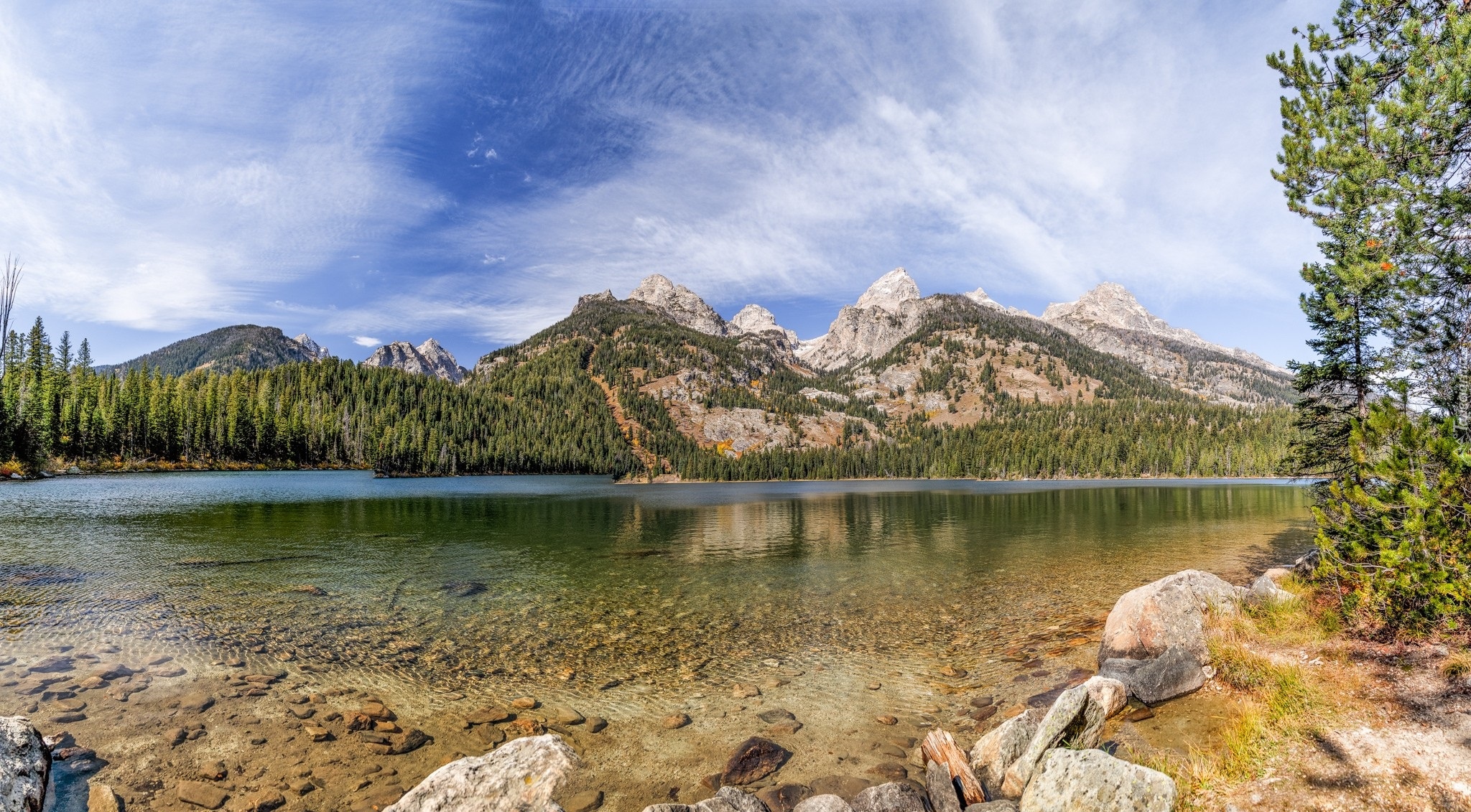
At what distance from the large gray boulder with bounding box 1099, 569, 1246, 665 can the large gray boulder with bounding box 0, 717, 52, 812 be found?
862 inches

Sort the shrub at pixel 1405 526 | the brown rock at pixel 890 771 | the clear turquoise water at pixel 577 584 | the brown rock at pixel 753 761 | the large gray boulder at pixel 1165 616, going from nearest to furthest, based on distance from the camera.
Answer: the shrub at pixel 1405 526 < the brown rock at pixel 890 771 < the brown rock at pixel 753 761 < the large gray boulder at pixel 1165 616 < the clear turquoise water at pixel 577 584

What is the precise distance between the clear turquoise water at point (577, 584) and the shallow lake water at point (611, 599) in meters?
0.16

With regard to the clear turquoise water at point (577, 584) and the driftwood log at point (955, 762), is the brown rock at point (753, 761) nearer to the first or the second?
the driftwood log at point (955, 762)

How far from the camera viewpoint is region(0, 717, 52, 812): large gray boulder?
902 centimetres

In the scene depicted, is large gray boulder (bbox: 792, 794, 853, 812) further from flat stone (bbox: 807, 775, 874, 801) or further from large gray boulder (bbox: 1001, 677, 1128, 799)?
large gray boulder (bbox: 1001, 677, 1128, 799)

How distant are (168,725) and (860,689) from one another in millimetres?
16445

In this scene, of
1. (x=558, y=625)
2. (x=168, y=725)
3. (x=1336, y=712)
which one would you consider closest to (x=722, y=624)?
(x=558, y=625)

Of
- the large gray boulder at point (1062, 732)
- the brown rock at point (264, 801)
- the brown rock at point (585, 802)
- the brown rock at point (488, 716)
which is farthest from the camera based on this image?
the brown rock at point (488, 716)

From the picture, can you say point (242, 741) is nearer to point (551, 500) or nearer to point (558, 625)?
point (558, 625)

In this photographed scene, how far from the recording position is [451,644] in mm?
20172

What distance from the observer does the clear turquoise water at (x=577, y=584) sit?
19.3 m

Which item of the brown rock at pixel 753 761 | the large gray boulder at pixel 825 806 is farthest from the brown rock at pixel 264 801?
the large gray boulder at pixel 825 806

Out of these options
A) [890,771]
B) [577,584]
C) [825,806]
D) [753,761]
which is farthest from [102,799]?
[577,584]

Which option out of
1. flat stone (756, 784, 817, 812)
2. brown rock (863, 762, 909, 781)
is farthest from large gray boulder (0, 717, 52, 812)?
brown rock (863, 762, 909, 781)
